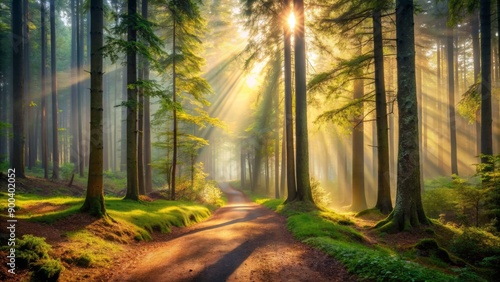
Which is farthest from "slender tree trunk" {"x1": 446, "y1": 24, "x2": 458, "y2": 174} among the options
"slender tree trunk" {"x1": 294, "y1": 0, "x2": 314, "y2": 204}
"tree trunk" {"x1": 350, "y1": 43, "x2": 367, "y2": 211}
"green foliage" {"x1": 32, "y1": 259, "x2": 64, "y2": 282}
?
"green foliage" {"x1": 32, "y1": 259, "x2": 64, "y2": 282}

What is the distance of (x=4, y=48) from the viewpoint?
25625 millimetres

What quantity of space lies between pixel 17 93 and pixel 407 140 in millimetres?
Answer: 23278

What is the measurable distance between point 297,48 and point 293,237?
10341mm

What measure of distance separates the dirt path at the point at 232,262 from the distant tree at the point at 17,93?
15.5m

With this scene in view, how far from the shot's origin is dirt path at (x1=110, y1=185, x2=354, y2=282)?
16.8 feet

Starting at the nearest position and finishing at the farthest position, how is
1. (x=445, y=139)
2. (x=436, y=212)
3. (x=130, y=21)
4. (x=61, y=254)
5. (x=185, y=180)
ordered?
1. (x=61, y=254)
2. (x=130, y=21)
3. (x=436, y=212)
4. (x=185, y=180)
5. (x=445, y=139)

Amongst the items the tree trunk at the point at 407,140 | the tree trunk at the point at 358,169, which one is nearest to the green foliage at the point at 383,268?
the tree trunk at the point at 407,140

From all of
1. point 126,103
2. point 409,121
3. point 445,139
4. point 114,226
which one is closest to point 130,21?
point 126,103

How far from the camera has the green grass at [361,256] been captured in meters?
4.23

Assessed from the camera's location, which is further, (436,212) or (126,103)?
(436,212)

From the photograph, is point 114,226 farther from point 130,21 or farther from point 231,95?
point 231,95

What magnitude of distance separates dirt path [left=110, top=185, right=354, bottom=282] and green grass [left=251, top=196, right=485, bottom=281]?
0.28 m

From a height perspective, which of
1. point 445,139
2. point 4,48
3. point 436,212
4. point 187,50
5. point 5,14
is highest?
point 5,14

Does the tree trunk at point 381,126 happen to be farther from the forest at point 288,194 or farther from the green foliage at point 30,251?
the green foliage at point 30,251
